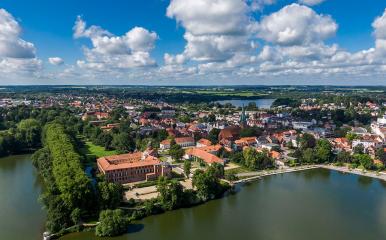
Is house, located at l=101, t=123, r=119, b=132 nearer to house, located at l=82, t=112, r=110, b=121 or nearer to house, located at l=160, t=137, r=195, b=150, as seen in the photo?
house, located at l=82, t=112, r=110, b=121

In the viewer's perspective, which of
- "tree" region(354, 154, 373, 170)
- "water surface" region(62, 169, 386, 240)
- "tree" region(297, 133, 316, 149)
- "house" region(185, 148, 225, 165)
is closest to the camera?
"water surface" region(62, 169, 386, 240)

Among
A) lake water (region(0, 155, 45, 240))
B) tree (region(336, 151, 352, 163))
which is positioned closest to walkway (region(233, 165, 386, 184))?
tree (region(336, 151, 352, 163))

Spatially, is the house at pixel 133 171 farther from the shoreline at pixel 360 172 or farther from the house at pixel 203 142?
the shoreline at pixel 360 172

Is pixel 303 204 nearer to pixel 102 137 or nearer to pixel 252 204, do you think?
pixel 252 204

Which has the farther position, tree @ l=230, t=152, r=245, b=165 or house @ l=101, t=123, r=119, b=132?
house @ l=101, t=123, r=119, b=132

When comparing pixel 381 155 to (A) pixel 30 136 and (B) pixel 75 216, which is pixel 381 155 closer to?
(B) pixel 75 216

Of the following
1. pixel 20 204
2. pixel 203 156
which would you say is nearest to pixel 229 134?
pixel 203 156

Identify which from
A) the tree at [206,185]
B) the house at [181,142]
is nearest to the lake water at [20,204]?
the tree at [206,185]

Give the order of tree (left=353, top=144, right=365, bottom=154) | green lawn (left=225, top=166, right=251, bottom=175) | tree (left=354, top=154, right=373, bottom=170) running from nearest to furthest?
green lawn (left=225, top=166, right=251, bottom=175) < tree (left=354, top=154, right=373, bottom=170) < tree (left=353, top=144, right=365, bottom=154)

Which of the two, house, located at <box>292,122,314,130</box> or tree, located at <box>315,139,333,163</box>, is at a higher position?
tree, located at <box>315,139,333,163</box>
